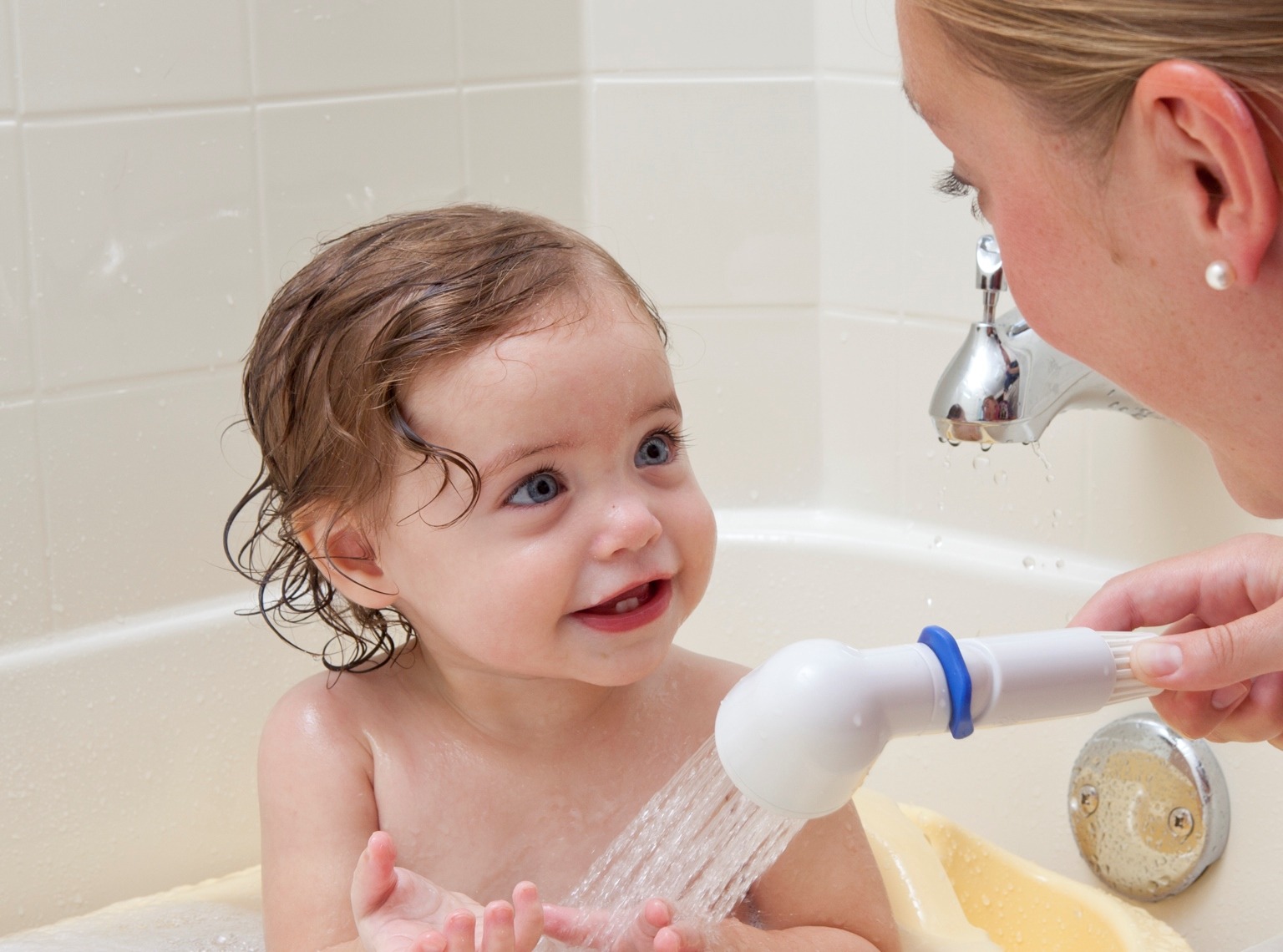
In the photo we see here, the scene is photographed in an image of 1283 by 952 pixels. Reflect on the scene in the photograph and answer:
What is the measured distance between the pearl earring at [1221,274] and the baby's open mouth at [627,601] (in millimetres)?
438

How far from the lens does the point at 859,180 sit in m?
1.69

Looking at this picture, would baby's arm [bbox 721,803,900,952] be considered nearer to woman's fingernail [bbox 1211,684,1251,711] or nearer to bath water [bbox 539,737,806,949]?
bath water [bbox 539,737,806,949]

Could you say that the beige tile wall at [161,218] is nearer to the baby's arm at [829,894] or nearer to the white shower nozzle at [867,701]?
the baby's arm at [829,894]

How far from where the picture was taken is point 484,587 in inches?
39.4

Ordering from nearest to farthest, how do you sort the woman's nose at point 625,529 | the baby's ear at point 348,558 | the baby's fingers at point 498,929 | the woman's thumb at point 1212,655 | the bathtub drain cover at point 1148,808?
1. the woman's thumb at point 1212,655
2. the baby's fingers at point 498,929
3. the woman's nose at point 625,529
4. the baby's ear at point 348,558
5. the bathtub drain cover at point 1148,808

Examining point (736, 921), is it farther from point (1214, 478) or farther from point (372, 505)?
point (1214, 478)

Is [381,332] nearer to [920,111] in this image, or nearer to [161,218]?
[920,111]

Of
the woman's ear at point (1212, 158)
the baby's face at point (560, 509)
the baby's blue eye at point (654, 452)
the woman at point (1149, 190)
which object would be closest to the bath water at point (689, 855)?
the baby's face at point (560, 509)

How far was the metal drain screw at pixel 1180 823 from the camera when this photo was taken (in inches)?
53.6

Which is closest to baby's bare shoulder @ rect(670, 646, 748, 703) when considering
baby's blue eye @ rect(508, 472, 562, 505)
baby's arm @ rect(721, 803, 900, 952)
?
baby's arm @ rect(721, 803, 900, 952)

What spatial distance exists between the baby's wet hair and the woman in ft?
1.03

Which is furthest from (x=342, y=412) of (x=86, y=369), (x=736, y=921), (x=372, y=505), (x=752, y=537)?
(x=752, y=537)

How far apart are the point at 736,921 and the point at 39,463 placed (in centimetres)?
80

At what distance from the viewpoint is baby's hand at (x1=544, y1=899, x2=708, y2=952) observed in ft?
3.06
